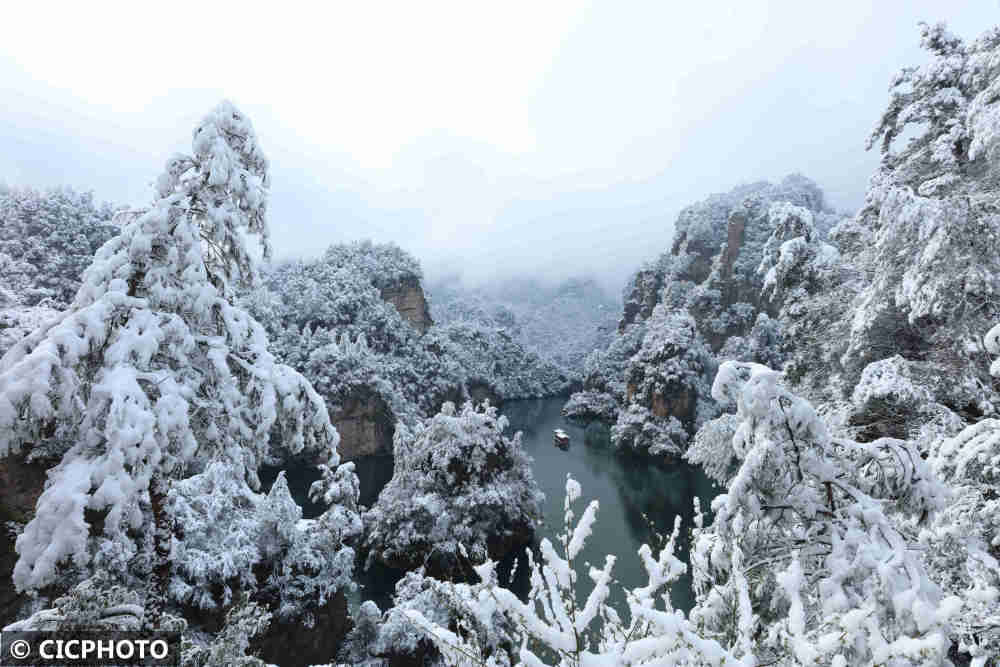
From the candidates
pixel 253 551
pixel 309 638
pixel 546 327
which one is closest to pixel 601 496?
pixel 309 638

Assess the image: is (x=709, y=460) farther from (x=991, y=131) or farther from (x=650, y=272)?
(x=650, y=272)

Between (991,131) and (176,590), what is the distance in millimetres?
13761

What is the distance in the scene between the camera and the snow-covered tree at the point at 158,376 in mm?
3654

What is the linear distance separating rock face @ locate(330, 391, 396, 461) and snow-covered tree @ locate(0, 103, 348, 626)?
42.8m

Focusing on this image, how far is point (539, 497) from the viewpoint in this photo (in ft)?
83.8

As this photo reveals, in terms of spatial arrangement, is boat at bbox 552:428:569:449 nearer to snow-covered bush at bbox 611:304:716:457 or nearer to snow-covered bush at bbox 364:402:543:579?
snow-covered bush at bbox 611:304:716:457

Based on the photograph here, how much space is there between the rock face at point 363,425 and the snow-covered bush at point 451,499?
74.2 ft

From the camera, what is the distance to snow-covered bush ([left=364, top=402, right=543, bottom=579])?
22156 mm

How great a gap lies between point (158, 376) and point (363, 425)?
149 feet

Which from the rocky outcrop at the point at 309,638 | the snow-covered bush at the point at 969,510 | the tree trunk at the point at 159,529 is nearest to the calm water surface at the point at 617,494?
the rocky outcrop at the point at 309,638

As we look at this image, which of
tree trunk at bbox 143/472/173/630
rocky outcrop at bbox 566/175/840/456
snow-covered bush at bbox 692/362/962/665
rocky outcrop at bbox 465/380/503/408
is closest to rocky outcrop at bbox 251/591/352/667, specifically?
tree trunk at bbox 143/472/173/630

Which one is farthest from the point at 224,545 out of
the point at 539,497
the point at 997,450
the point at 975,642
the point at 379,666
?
the point at 539,497

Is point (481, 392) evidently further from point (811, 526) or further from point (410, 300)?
point (811, 526)

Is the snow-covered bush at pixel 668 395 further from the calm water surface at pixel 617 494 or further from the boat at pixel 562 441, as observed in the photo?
the boat at pixel 562 441
